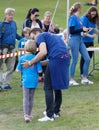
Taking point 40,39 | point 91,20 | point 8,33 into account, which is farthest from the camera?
point 91,20

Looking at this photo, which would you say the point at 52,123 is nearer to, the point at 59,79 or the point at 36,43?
the point at 59,79

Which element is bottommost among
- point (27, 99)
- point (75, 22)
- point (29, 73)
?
point (27, 99)

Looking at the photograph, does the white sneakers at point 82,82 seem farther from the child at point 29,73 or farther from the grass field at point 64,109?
the child at point 29,73

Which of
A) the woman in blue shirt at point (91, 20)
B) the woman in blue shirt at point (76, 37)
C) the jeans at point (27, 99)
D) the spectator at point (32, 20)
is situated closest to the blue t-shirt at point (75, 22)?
the woman in blue shirt at point (76, 37)

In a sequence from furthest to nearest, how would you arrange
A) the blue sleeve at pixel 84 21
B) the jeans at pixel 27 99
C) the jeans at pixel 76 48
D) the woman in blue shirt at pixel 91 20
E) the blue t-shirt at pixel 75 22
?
the blue sleeve at pixel 84 21 < the woman in blue shirt at pixel 91 20 < the jeans at pixel 76 48 < the blue t-shirt at pixel 75 22 < the jeans at pixel 27 99

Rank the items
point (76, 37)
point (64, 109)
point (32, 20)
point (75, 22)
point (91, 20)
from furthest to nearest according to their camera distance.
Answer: point (91, 20)
point (32, 20)
point (76, 37)
point (75, 22)
point (64, 109)

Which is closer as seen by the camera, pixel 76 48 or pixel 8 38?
pixel 8 38

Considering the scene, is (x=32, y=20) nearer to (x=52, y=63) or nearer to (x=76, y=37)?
(x=76, y=37)

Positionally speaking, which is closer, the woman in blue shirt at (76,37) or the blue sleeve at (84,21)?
the woman in blue shirt at (76,37)

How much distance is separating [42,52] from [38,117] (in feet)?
4.10

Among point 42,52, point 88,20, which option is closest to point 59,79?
A: point 42,52

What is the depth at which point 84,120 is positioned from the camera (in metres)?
8.22

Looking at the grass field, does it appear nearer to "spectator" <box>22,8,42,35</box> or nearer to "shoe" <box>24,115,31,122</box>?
"shoe" <box>24,115,31,122</box>

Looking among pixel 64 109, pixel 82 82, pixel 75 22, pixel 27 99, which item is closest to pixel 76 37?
pixel 75 22
